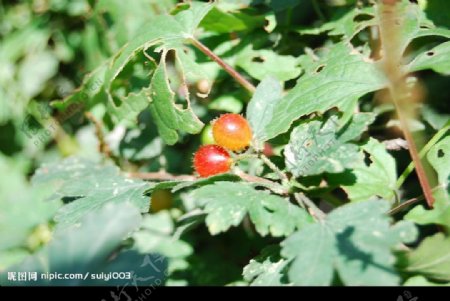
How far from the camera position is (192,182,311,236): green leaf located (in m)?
1.06

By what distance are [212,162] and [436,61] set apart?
0.61m

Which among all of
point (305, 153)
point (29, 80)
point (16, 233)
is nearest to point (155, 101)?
point (305, 153)

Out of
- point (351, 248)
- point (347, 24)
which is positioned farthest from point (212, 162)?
Result: point (347, 24)

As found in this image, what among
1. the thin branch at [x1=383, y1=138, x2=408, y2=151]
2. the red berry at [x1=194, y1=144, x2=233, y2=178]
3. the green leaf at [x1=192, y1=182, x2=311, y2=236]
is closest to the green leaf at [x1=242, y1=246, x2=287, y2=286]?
the green leaf at [x1=192, y1=182, x2=311, y2=236]

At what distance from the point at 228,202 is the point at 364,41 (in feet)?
2.89

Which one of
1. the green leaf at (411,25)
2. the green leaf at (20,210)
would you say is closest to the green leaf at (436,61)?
the green leaf at (411,25)

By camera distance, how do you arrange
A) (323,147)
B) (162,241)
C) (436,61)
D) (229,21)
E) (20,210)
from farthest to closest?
(20,210) → (162,241) → (229,21) → (436,61) → (323,147)

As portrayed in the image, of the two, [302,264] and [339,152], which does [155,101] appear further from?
[302,264]

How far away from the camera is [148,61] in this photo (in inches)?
61.4

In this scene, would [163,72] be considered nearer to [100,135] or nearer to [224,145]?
[224,145]

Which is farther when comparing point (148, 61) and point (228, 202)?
point (148, 61)

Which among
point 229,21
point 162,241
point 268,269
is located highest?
point 229,21

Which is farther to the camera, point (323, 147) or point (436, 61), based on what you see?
point (436, 61)

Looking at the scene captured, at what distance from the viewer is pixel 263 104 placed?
4.52 feet
